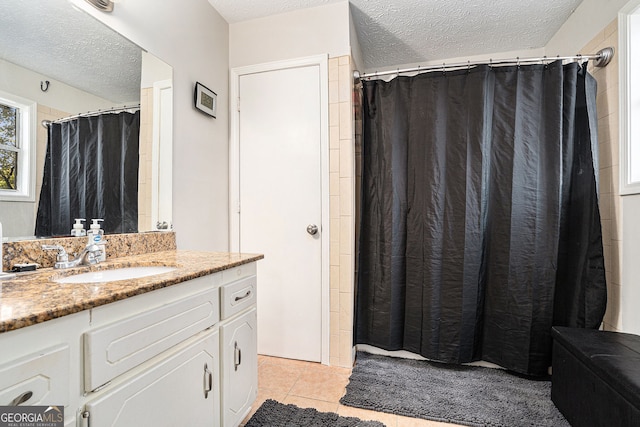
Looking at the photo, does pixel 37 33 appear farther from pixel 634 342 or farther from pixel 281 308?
pixel 634 342

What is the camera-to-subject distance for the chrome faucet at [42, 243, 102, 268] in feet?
3.58

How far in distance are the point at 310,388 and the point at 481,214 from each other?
1513mm

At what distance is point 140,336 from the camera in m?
0.83

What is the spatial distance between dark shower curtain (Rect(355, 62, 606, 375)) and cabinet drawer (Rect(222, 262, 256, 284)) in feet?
3.08

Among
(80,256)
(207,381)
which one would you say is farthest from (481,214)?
(80,256)

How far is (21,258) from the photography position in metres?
1.03

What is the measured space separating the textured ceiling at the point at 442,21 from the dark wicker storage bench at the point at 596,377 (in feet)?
6.66

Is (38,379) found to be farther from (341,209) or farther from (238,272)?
(341,209)

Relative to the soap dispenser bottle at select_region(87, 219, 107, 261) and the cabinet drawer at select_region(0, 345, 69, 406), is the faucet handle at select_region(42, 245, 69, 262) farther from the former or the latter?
the cabinet drawer at select_region(0, 345, 69, 406)

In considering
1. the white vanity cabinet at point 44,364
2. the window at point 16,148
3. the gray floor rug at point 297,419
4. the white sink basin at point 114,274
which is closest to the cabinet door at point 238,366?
the gray floor rug at point 297,419

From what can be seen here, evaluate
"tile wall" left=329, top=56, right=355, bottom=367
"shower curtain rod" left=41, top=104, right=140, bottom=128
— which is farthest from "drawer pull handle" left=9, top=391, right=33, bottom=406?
"tile wall" left=329, top=56, right=355, bottom=367

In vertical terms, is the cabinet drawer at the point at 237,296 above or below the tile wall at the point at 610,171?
below

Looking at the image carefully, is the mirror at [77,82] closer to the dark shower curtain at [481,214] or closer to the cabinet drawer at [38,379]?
the cabinet drawer at [38,379]

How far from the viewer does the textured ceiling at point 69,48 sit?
1020 mm
